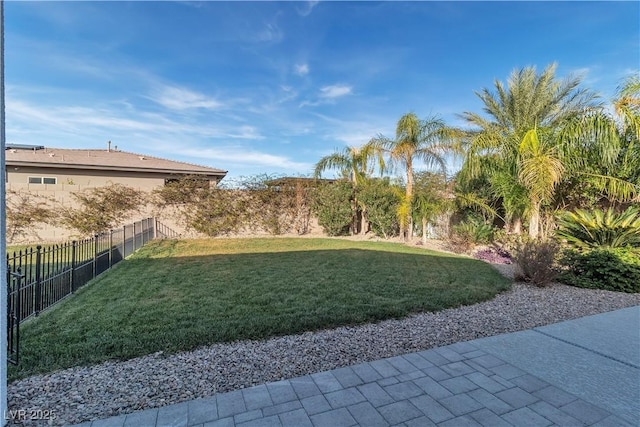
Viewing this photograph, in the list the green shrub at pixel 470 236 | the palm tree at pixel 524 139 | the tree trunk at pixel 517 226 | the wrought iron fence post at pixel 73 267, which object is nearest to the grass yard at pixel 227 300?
the wrought iron fence post at pixel 73 267

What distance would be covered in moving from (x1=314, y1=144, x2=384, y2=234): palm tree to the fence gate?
12344 mm

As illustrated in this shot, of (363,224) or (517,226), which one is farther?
(363,224)

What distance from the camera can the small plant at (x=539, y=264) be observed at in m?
6.03

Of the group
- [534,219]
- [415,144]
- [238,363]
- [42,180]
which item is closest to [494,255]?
[534,219]

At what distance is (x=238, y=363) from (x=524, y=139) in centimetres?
962

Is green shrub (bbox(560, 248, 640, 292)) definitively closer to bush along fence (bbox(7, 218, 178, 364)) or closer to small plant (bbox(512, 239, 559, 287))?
small plant (bbox(512, 239, 559, 287))

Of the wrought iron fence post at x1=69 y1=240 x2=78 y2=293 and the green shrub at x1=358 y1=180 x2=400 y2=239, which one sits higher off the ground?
the green shrub at x1=358 y1=180 x2=400 y2=239

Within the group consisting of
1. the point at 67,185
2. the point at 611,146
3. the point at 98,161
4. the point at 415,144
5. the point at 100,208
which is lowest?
the point at 100,208

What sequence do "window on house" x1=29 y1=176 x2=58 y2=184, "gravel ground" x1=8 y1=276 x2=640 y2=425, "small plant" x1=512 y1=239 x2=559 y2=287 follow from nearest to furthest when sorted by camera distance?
"gravel ground" x1=8 y1=276 x2=640 y2=425 < "small plant" x1=512 y1=239 x2=559 y2=287 < "window on house" x1=29 y1=176 x2=58 y2=184

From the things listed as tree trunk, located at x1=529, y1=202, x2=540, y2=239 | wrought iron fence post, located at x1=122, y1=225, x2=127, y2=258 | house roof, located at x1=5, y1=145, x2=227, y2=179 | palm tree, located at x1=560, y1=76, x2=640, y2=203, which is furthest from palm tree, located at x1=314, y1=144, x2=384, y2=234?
wrought iron fence post, located at x1=122, y1=225, x2=127, y2=258

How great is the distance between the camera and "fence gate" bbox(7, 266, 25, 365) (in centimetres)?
286

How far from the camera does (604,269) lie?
6000 millimetres

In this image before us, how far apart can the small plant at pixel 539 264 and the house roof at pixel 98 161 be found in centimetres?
1329

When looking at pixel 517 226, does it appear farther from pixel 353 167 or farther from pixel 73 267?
pixel 73 267
